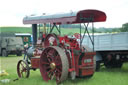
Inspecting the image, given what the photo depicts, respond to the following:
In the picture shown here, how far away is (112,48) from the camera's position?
9.97m

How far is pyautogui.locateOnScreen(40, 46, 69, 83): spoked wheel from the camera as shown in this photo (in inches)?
280

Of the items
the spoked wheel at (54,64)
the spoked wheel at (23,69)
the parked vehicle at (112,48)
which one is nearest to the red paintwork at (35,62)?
the spoked wheel at (23,69)

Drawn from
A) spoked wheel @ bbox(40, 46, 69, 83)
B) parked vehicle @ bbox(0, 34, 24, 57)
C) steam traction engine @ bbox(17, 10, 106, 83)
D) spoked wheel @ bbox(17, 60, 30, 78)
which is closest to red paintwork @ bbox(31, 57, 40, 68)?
steam traction engine @ bbox(17, 10, 106, 83)

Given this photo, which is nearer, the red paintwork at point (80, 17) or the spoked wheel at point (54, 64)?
the spoked wheel at point (54, 64)

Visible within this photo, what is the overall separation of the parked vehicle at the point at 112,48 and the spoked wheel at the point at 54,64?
3067 millimetres

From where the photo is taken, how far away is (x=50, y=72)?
25.8ft

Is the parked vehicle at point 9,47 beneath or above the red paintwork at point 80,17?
beneath

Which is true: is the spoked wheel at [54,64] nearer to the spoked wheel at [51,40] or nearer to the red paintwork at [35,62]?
the spoked wheel at [51,40]

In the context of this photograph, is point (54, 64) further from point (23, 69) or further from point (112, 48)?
point (112, 48)

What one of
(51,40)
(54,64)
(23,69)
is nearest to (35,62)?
(23,69)

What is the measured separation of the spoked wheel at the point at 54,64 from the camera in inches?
280

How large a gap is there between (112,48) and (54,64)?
3388 millimetres

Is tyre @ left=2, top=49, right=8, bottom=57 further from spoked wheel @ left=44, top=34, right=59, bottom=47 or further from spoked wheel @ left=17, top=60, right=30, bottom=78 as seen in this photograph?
spoked wheel @ left=44, top=34, right=59, bottom=47

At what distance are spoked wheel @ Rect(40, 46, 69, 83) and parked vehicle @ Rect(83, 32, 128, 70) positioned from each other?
3067 millimetres
